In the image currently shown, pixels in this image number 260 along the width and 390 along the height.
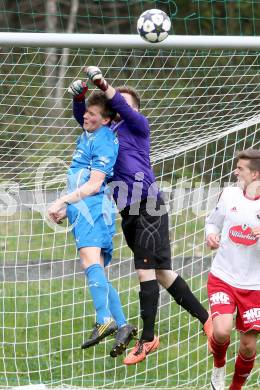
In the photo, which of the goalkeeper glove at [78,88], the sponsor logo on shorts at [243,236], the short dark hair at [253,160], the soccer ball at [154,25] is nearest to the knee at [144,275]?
the sponsor logo on shorts at [243,236]

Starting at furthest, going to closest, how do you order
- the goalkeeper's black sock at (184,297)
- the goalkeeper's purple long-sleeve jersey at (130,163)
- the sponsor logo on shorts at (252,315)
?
the goalkeeper's black sock at (184,297), the sponsor logo on shorts at (252,315), the goalkeeper's purple long-sleeve jersey at (130,163)

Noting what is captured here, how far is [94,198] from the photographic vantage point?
21.7ft

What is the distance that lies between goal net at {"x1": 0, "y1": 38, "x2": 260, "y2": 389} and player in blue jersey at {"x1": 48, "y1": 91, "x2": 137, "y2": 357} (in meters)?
0.76

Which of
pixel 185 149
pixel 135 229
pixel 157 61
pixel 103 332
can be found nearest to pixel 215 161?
pixel 185 149

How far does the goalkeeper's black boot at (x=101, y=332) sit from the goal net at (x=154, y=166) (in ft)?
4.95

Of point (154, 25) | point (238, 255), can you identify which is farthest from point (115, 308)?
point (154, 25)

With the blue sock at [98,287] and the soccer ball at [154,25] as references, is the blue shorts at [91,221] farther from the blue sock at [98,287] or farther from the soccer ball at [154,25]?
the soccer ball at [154,25]

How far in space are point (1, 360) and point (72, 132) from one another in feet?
6.39

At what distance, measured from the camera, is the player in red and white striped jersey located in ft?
22.3

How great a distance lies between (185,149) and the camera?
8008 millimetres

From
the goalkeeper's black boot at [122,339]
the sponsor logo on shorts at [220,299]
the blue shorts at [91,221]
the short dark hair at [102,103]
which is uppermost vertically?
the short dark hair at [102,103]

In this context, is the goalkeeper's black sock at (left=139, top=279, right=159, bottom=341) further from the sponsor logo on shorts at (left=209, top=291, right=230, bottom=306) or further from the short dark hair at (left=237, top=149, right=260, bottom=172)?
the short dark hair at (left=237, top=149, right=260, bottom=172)

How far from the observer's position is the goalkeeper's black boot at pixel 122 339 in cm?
649

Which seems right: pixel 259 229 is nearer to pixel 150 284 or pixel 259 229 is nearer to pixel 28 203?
pixel 150 284
